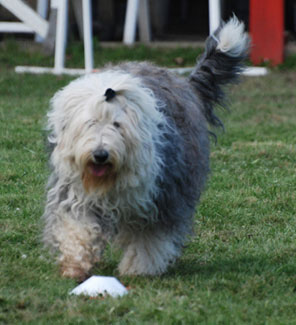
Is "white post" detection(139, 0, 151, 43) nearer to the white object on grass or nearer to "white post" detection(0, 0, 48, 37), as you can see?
"white post" detection(0, 0, 48, 37)

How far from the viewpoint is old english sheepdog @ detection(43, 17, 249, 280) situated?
14.8 feet

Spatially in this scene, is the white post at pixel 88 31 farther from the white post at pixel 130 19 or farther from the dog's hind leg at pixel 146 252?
the dog's hind leg at pixel 146 252

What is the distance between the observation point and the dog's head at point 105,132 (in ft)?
14.6

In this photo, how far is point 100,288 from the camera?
182 inches

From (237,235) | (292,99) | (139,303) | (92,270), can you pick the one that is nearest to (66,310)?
→ (139,303)

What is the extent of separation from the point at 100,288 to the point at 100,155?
785 mm

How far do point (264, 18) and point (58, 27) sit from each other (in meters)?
3.49

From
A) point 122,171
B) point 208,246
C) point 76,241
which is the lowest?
point 208,246

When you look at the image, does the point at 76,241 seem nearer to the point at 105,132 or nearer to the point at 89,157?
the point at 89,157

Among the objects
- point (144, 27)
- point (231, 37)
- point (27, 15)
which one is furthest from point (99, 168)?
point (144, 27)

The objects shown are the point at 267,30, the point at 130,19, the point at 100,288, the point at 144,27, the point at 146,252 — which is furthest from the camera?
the point at 144,27

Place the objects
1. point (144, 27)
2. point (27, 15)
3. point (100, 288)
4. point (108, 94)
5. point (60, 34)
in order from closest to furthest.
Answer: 1. point (108, 94)
2. point (100, 288)
3. point (60, 34)
4. point (27, 15)
5. point (144, 27)

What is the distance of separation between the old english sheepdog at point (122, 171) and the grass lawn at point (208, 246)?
0.21 m

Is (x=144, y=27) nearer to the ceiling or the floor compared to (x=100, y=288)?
nearer to the ceiling
